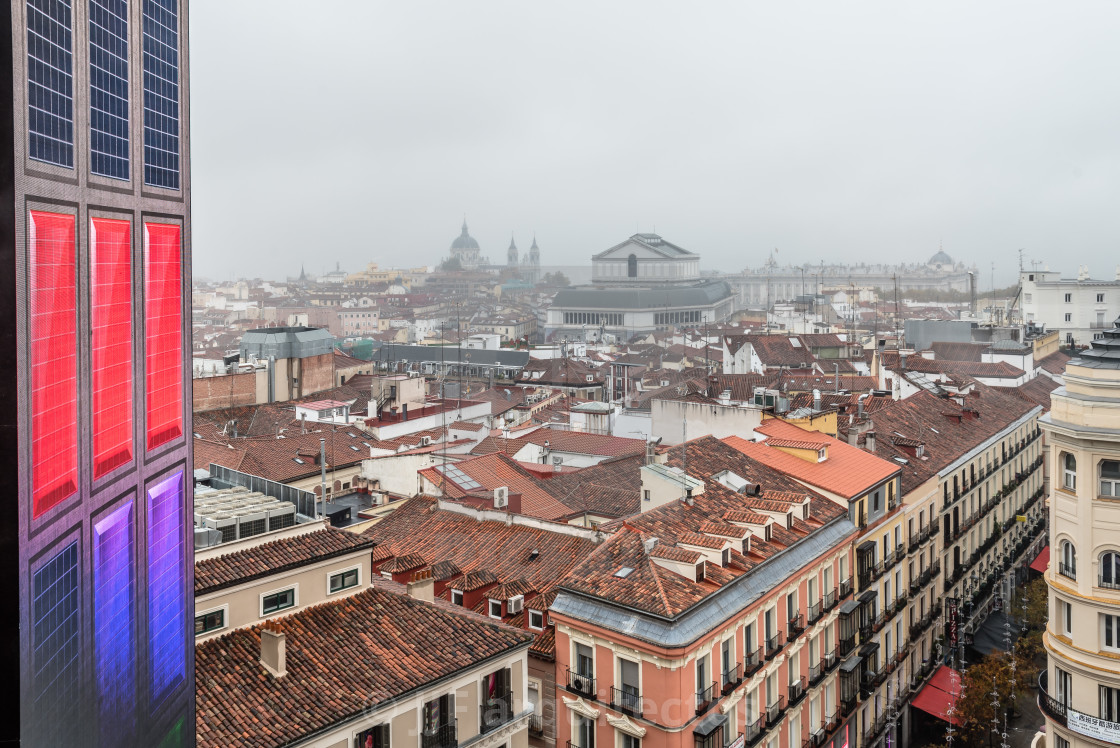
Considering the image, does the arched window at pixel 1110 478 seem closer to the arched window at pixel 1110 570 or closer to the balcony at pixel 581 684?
the arched window at pixel 1110 570

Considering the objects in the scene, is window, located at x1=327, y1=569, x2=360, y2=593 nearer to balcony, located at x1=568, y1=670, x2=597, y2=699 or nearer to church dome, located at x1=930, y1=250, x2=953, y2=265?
balcony, located at x1=568, y1=670, x2=597, y2=699

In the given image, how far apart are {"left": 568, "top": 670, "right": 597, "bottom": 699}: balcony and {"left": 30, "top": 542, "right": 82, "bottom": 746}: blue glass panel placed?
9.24 metres

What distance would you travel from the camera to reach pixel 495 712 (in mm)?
11250

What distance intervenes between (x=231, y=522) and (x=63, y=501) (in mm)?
7315

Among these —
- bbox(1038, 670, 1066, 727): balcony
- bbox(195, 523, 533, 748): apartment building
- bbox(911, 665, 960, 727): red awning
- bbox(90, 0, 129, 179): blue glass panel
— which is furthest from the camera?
bbox(911, 665, 960, 727): red awning

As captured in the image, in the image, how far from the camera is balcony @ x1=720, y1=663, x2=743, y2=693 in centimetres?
1271

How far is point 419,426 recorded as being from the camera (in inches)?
1273

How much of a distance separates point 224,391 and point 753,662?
28.1m

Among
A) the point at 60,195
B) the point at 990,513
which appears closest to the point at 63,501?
the point at 60,195

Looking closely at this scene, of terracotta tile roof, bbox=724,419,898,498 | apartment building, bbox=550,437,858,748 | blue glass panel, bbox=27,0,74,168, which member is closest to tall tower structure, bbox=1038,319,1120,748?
apartment building, bbox=550,437,858,748

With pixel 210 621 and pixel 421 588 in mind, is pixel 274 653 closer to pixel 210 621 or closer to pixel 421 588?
pixel 210 621

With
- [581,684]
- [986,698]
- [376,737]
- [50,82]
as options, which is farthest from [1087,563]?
[50,82]

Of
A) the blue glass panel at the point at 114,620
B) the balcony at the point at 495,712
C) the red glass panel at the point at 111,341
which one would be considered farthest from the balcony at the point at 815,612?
the red glass panel at the point at 111,341

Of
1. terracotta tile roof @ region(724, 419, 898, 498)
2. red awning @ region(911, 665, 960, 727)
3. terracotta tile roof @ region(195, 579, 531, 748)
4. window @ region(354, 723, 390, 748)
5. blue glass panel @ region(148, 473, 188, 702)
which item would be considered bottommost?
red awning @ region(911, 665, 960, 727)
